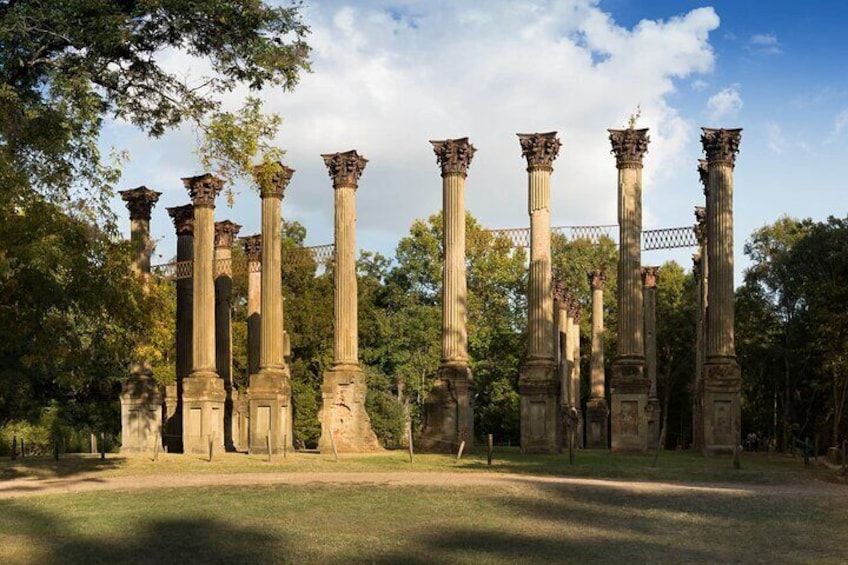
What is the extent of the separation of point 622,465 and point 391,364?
128 ft

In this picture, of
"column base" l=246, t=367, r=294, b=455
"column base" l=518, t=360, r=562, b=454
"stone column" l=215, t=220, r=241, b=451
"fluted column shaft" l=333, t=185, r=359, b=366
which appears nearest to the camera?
"column base" l=518, t=360, r=562, b=454

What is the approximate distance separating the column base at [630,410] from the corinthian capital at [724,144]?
27.3ft

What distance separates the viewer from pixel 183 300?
50.9 m

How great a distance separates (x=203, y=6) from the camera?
25.9m

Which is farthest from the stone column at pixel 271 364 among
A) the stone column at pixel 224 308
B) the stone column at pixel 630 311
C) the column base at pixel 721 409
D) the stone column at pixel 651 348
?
the stone column at pixel 651 348

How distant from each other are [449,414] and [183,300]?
1552 cm

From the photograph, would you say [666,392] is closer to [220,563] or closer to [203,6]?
[203,6]

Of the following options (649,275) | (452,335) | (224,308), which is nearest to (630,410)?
(452,335)

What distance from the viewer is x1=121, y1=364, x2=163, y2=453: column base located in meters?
44.9

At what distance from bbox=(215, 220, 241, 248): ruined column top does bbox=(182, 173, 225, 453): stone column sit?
4.90 metres

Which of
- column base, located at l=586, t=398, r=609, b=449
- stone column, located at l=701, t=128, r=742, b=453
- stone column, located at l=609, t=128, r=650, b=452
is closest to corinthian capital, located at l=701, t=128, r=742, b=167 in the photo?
stone column, located at l=701, t=128, r=742, b=453

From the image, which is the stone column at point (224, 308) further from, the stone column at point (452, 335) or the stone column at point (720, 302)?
the stone column at point (720, 302)

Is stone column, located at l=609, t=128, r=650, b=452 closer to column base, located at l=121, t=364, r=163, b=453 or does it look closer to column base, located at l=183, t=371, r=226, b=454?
column base, located at l=183, t=371, r=226, b=454

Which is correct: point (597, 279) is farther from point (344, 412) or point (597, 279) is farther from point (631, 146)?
point (344, 412)
